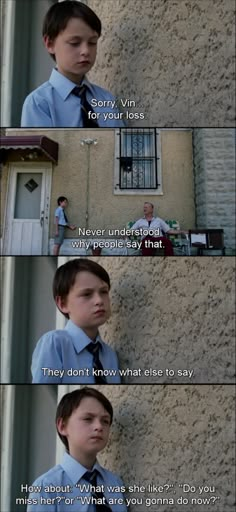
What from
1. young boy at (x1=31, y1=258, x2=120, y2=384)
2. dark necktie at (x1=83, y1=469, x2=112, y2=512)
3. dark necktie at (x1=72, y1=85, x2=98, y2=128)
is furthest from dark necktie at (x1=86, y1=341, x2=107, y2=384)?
dark necktie at (x1=72, y1=85, x2=98, y2=128)

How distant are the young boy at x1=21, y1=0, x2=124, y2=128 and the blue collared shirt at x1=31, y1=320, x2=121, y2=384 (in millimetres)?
263

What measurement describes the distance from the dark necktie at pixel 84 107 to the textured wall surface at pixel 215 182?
0.13 metres

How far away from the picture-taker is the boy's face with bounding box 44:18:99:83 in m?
0.90

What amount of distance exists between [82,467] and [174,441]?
11cm

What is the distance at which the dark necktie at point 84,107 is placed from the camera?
890mm

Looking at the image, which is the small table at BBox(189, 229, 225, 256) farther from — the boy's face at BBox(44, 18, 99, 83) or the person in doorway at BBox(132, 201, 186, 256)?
the boy's face at BBox(44, 18, 99, 83)

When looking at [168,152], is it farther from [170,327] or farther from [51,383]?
[51,383]

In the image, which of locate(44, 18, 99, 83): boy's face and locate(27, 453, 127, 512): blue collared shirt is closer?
locate(27, 453, 127, 512): blue collared shirt

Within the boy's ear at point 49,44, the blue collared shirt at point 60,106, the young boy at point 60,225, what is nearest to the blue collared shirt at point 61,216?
the young boy at point 60,225

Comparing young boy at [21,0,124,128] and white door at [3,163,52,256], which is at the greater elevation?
young boy at [21,0,124,128]

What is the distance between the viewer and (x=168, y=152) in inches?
34.4

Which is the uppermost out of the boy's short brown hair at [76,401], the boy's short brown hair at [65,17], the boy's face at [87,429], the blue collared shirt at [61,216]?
the boy's short brown hair at [65,17]

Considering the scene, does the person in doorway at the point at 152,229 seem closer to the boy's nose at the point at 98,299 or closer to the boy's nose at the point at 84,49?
the boy's nose at the point at 98,299

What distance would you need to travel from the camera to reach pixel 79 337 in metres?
0.85
